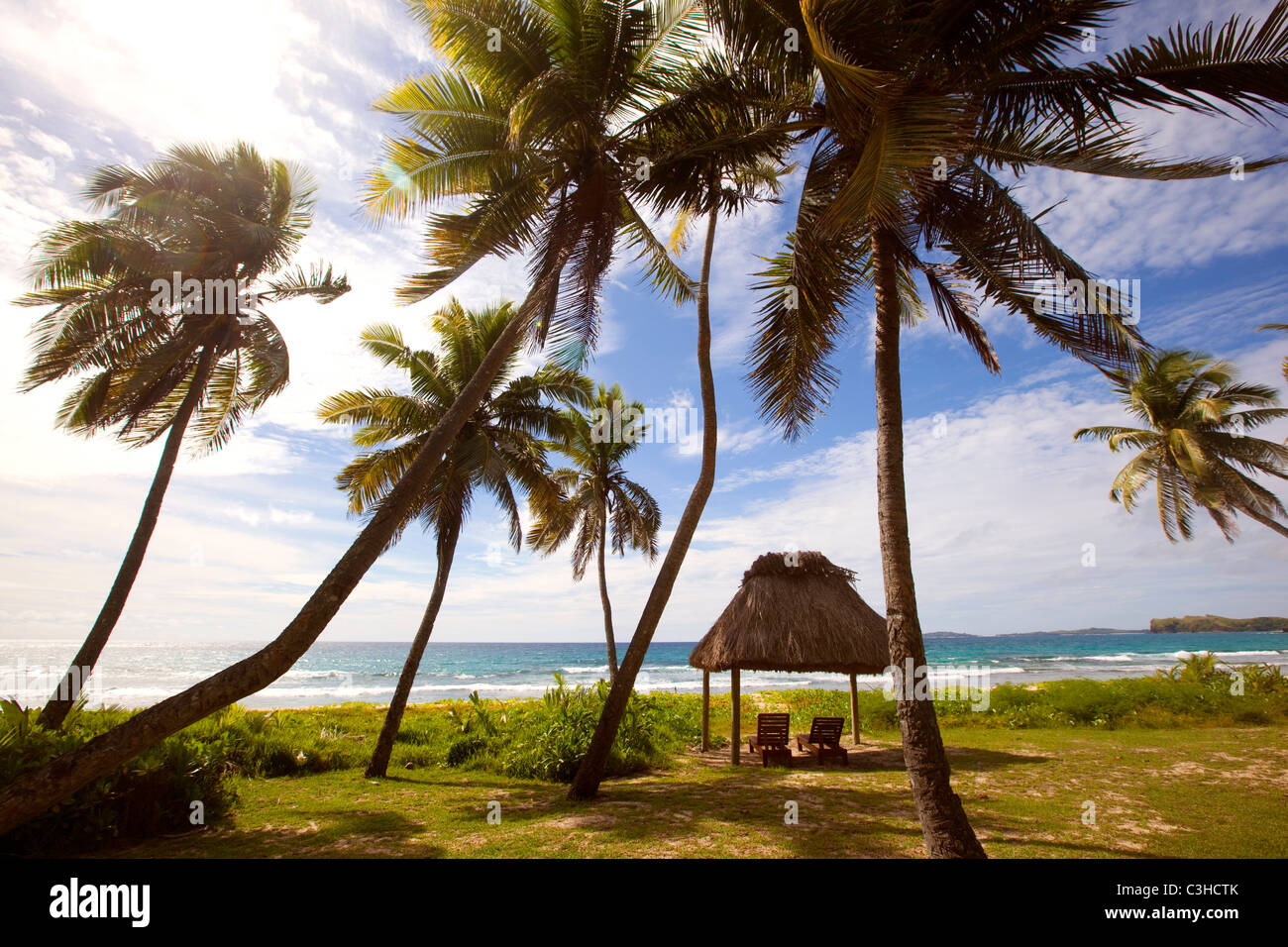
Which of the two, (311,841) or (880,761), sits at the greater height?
(311,841)

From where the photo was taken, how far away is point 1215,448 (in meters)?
19.1

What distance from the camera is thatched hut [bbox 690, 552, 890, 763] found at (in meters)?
11.3

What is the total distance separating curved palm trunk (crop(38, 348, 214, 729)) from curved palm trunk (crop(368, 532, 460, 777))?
398 cm

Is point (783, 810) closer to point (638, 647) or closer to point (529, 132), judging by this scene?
point (638, 647)

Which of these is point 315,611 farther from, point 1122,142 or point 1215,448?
point 1215,448

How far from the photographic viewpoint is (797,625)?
11.6 meters

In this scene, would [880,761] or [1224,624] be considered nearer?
[880,761]

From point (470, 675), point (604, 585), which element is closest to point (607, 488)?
point (604, 585)

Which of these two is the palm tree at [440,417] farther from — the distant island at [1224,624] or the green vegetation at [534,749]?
the distant island at [1224,624]

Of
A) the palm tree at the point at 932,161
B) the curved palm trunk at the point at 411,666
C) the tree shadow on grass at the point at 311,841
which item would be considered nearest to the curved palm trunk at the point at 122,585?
the tree shadow on grass at the point at 311,841

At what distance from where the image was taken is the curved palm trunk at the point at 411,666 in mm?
10547

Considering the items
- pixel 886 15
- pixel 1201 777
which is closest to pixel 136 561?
pixel 886 15

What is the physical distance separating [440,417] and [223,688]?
8.82m

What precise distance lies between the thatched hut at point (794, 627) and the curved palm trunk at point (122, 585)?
9.60m
